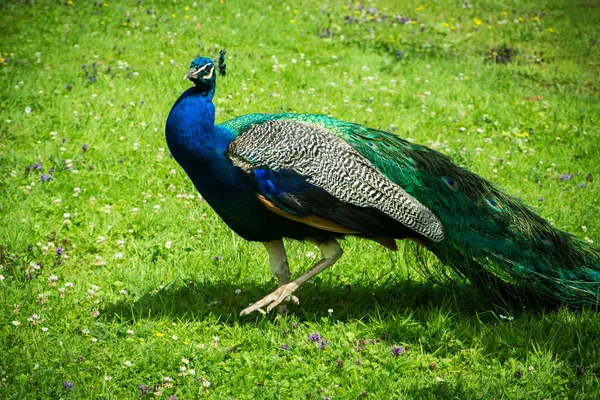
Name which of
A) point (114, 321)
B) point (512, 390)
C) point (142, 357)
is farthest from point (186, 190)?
point (512, 390)

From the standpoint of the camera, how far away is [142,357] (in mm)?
3779

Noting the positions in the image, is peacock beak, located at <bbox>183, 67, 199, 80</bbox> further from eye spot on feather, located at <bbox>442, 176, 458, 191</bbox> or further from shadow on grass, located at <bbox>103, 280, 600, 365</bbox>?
eye spot on feather, located at <bbox>442, 176, 458, 191</bbox>

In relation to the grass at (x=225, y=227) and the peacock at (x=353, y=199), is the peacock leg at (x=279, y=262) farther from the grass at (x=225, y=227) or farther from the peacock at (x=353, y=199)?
the grass at (x=225, y=227)

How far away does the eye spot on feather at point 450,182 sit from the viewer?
4.36 meters

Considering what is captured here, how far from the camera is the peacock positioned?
13.3 feet

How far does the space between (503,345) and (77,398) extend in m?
2.29

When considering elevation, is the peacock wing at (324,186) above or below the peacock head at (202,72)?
below

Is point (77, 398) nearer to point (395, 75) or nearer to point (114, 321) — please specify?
point (114, 321)

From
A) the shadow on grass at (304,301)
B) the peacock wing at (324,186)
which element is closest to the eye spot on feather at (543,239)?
the shadow on grass at (304,301)

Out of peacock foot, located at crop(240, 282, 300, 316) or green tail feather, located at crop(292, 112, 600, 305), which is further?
green tail feather, located at crop(292, 112, 600, 305)

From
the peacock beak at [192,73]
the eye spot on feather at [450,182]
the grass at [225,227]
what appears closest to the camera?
the grass at [225,227]

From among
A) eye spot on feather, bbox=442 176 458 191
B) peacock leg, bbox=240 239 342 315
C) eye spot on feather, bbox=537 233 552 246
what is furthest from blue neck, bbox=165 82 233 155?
eye spot on feather, bbox=537 233 552 246

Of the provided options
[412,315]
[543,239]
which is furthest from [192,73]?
[543,239]

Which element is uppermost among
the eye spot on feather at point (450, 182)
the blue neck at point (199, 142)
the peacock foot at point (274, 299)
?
the blue neck at point (199, 142)
